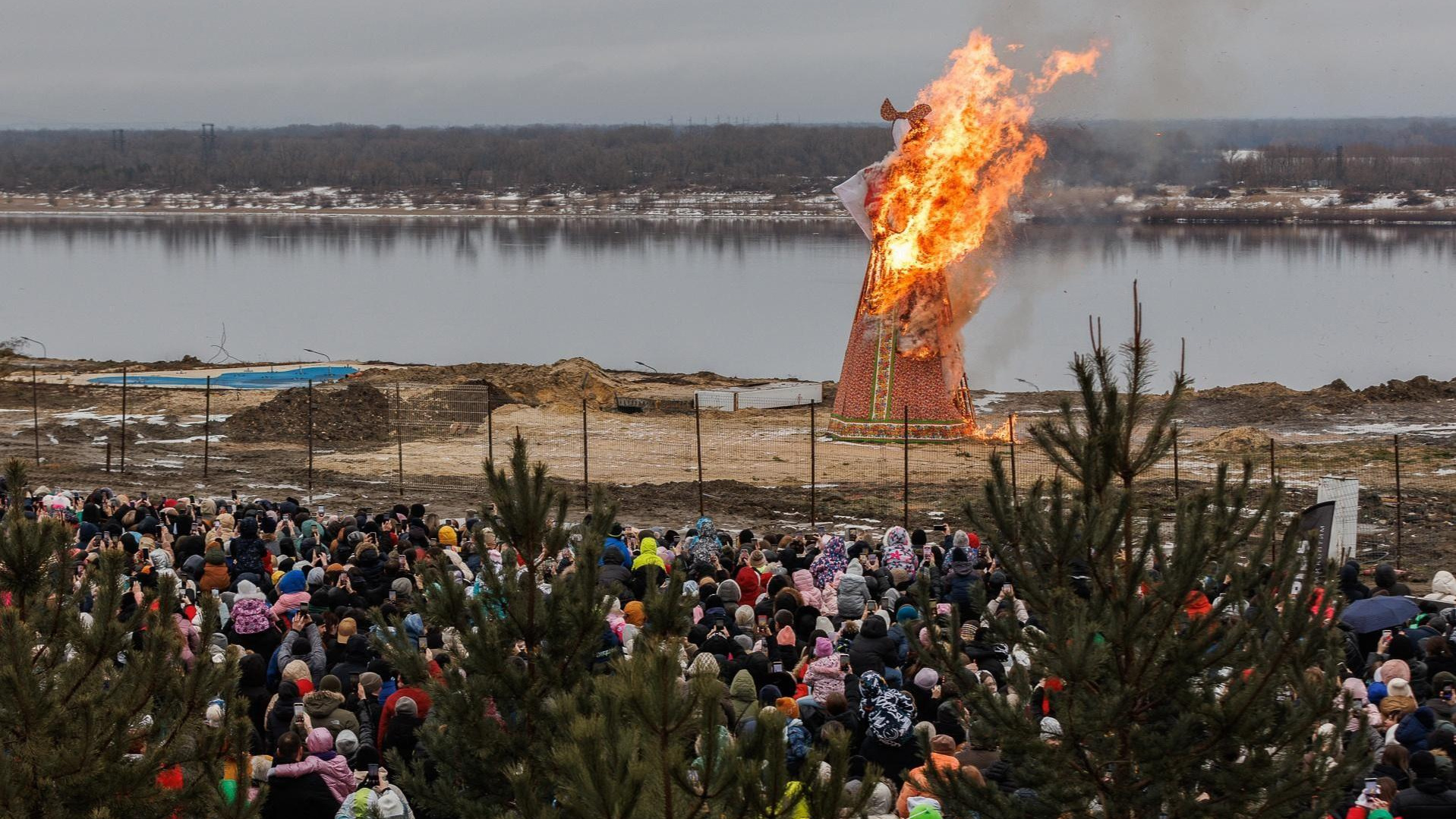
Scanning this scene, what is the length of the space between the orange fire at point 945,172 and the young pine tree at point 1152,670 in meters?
16.7

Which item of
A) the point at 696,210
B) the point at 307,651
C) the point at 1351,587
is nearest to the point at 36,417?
the point at 307,651

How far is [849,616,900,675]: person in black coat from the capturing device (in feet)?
32.0

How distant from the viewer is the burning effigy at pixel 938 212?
23.5m

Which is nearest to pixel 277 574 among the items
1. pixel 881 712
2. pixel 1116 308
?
pixel 881 712

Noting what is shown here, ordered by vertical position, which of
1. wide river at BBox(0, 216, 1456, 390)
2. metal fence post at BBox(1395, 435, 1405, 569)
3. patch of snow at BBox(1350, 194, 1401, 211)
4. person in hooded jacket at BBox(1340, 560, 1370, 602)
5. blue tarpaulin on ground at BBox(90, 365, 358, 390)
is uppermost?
patch of snow at BBox(1350, 194, 1401, 211)

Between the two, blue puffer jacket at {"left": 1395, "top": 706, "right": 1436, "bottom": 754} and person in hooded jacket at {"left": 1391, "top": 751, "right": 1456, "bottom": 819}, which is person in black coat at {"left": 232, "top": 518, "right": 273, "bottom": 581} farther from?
person in hooded jacket at {"left": 1391, "top": 751, "right": 1456, "bottom": 819}

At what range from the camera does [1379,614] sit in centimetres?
1070

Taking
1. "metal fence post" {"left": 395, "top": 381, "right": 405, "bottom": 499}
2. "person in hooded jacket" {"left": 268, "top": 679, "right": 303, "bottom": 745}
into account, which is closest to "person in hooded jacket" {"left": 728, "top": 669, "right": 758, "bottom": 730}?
"person in hooded jacket" {"left": 268, "top": 679, "right": 303, "bottom": 745}

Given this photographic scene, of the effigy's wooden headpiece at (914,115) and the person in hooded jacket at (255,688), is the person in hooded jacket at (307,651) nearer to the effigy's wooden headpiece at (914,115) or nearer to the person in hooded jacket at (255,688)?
the person in hooded jacket at (255,688)

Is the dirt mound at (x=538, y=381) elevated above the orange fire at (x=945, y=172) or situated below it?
below

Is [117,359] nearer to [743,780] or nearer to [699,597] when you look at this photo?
[699,597]

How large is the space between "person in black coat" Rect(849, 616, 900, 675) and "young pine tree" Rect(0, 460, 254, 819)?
3.91 metres

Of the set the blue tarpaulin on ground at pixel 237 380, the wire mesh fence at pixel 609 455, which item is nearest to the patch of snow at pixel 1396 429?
the wire mesh fence at pixel 609 455

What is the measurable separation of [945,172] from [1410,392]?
12.0 metres
